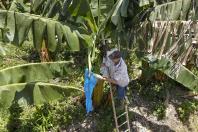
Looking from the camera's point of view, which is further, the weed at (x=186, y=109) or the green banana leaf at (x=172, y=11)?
the weed at (x=186, y=109)

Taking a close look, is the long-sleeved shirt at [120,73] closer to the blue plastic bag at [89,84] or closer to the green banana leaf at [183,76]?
the blue plastic bag at [89,84]

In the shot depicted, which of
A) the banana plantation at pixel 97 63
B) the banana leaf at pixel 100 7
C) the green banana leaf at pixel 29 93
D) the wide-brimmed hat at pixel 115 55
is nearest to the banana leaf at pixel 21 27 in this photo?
the banana plantation at pixel 97 63

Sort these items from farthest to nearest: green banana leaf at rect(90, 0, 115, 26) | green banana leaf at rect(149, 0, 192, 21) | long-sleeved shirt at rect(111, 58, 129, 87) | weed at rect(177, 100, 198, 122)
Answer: weed at rect(177, 100, 198, 122)
long-sleeved shirt at rect(111, 58, 129, 87)
green banana leaf at rect(90, 0, 115, 26)
green banana leaf at rect(149, 0, 192, 21)

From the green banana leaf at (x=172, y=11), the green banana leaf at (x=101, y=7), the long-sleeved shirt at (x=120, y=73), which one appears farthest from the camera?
the long-sleeved shirt at (x=120, y=73)

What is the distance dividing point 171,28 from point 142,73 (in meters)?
2.16

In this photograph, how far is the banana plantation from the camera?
550cm

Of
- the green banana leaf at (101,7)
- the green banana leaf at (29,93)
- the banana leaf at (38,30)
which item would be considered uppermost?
the green banana leaf at (101,7)

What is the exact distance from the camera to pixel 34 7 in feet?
21.7

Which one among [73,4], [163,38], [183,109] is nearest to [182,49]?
[163,38]

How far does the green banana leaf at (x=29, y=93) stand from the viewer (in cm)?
522

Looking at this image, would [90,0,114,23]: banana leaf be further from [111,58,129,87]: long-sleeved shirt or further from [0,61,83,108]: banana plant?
[0,61,83,108]: banana plant

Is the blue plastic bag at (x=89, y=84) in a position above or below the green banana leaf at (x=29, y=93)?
below

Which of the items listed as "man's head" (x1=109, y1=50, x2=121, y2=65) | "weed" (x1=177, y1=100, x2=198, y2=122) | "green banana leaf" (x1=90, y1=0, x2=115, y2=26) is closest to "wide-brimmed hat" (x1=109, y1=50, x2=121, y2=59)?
"man's head" (x1=109, y1=50, x2=121, y2=65)

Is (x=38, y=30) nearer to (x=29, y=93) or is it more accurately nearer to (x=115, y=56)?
(x=29, y=93)
